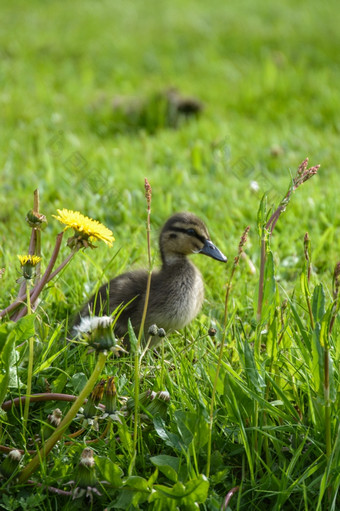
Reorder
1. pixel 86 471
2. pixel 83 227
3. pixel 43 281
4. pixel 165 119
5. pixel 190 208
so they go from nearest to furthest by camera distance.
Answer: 1. pixel 86 471
2. pixel 83 227
3. pixel 43 281
4. pixel 190 208
5. pixel 165 119

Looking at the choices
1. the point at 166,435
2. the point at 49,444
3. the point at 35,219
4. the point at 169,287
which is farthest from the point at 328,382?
the point at 169,287

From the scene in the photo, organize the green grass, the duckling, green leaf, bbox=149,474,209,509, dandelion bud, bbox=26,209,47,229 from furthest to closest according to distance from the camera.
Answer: the duckling < dandelion bud, bbox=26,209,47,229 < the green grass < green leaf, bbox=149,474,209,509

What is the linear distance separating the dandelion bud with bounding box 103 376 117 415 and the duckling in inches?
41.1

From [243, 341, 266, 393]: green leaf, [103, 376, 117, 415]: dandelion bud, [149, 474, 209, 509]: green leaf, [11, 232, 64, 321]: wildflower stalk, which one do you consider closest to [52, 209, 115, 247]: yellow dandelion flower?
[11, 232, 64, 321]: wildflower stalk

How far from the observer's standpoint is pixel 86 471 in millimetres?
2445

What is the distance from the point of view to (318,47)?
412 inches

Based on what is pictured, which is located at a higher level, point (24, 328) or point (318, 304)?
point (318, 304)

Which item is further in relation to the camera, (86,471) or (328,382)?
(86,471)

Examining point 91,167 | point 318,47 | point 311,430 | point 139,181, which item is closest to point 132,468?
point 311,430

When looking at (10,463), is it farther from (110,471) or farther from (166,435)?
(166,435)

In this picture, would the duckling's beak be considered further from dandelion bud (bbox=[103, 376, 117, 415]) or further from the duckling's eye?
dandelion bud (bbox=[103, 376, 117, 415])

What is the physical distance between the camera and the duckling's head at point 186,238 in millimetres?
4055

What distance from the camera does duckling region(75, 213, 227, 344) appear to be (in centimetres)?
373

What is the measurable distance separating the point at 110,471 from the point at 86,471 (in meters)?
0.09
